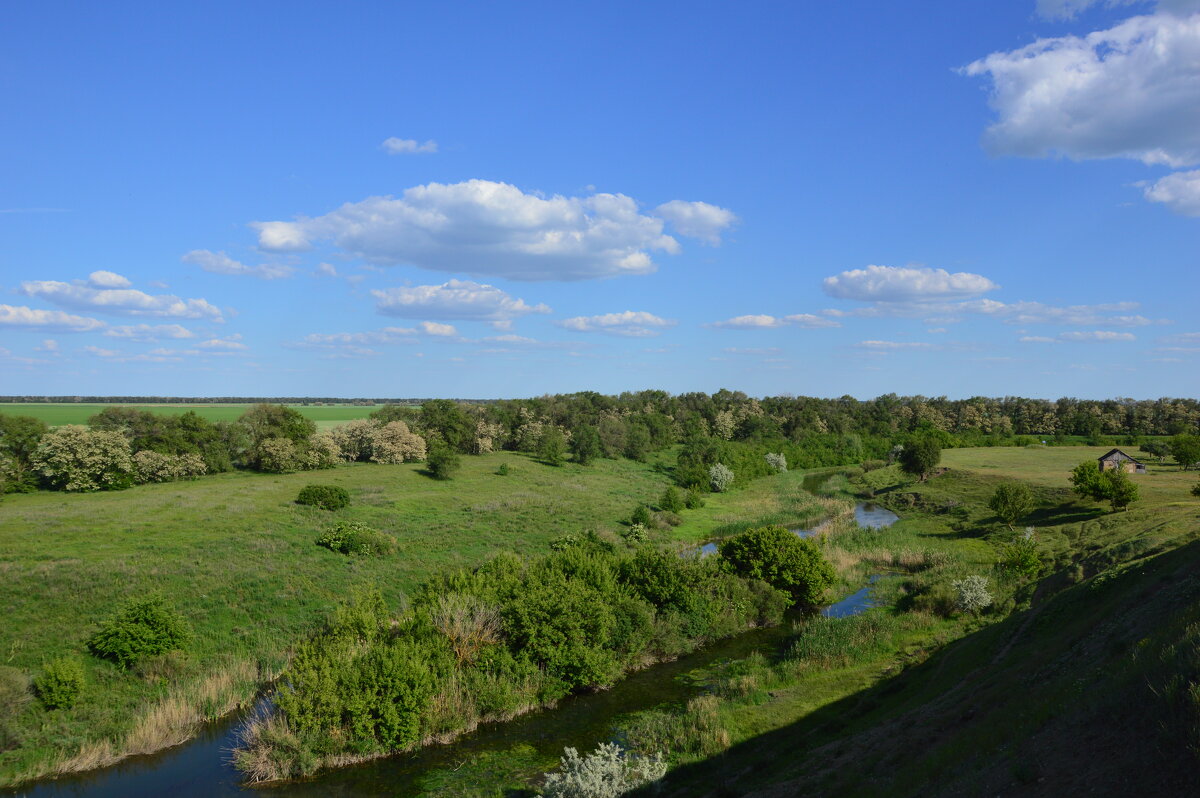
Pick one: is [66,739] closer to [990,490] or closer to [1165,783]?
[1165,783]

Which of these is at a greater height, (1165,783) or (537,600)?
(1165,783)

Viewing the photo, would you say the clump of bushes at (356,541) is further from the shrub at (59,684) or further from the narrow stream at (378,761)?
the shrub at (59,684)

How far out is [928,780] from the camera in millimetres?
14000

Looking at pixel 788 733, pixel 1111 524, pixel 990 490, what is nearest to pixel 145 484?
pixel 788 733

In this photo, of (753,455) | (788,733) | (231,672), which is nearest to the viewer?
(788,733)

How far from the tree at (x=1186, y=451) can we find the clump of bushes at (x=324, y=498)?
93603mm

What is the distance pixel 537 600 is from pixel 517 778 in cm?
811

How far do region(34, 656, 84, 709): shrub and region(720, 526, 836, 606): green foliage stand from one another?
33.6 meters

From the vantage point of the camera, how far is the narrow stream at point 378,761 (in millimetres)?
21719

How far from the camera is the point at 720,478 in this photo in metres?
93.0

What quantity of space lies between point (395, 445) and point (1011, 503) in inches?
2985

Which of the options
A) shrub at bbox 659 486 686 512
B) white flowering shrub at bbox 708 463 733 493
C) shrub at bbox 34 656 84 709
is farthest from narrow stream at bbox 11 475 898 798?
white flowering shrub at bbox 708 463 733 493

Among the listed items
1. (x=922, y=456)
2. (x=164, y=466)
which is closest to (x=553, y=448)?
(x=164, y=466)

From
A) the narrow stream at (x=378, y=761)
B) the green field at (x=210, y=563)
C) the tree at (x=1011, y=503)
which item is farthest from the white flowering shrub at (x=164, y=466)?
the tree at (x=1011, y=503)
